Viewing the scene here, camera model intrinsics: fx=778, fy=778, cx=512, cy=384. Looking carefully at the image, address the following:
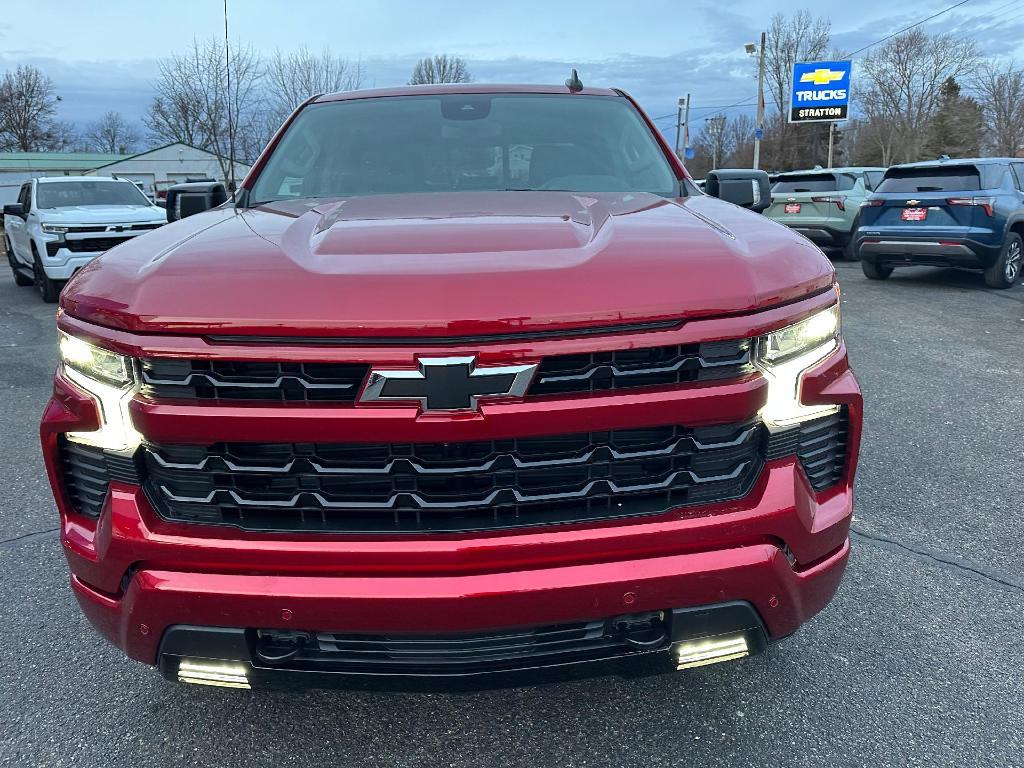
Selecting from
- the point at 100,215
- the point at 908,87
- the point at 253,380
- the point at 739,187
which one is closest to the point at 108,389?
the point at 253,380

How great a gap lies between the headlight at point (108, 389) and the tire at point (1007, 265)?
10930 millimetres

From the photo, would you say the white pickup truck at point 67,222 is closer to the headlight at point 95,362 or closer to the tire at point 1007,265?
the headlight at point 95,362

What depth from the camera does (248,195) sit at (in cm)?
299

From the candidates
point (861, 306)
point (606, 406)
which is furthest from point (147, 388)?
point (861, 306)

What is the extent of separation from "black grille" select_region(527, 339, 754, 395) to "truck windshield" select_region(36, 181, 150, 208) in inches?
470

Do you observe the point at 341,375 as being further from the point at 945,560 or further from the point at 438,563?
the point at 945,560

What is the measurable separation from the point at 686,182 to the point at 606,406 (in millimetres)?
1647

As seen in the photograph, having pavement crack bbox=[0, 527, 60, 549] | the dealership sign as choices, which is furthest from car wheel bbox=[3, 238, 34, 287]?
the dealership sign

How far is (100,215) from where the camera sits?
Result: 10.7 meters

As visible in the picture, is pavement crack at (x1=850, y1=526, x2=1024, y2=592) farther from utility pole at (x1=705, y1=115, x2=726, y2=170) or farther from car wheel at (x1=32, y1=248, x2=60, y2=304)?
utility pole at (x1=705, y1=115, x2=726, y2=170)

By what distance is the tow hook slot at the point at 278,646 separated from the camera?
1690 millimetres

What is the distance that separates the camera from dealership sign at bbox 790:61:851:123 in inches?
1422

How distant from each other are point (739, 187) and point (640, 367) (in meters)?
1.77

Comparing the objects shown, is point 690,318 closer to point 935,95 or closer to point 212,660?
point 212,660
